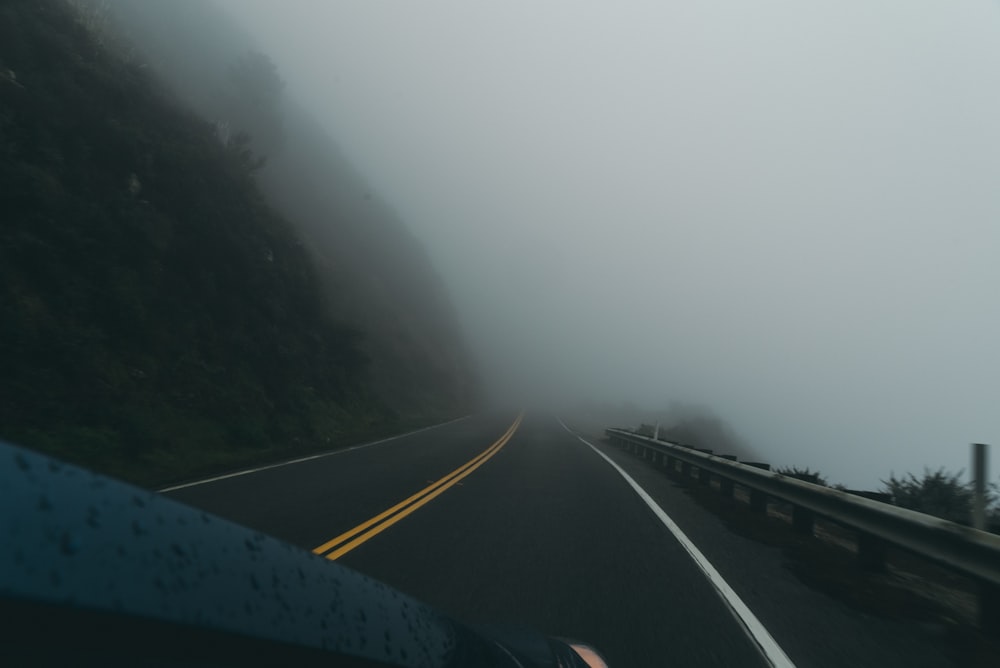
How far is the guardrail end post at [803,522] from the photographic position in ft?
30.8

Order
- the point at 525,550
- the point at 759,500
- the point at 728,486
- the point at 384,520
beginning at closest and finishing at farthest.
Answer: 1. the point at 525,550
2. the point at 384,520
3. the point at 759,500
4. the point at 728,486

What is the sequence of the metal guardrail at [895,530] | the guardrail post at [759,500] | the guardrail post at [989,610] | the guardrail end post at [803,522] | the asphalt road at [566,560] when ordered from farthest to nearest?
the guardrail post at [759,500], the guardrail end post at [803,522], the guardrail post at [989,610], the metal guardrail at [895,530], the asphalt road at [566,560]

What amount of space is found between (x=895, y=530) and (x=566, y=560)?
3.10 metres

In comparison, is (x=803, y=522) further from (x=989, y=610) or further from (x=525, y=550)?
(x=525, y=550)

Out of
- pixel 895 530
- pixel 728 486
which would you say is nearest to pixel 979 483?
pixel 895 530

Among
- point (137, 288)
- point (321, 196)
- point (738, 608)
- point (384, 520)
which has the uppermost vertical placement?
point (321, 196)

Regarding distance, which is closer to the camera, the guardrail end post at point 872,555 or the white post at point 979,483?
the white post at point 979,483

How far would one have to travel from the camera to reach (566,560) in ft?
22.6

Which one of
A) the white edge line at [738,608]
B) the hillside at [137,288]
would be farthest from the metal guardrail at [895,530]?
the hillside at [137,288]

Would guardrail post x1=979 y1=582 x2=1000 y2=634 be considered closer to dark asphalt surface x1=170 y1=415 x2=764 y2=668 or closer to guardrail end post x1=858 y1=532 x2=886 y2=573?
guardrail end post x1=858 y1=532 x2=886 y2=573

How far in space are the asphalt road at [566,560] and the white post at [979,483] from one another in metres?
1.14

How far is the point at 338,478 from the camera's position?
1237 centimetres

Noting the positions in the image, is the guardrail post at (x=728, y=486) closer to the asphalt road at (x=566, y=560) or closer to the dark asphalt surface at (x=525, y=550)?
the asphalt road at (x=566, y=560)

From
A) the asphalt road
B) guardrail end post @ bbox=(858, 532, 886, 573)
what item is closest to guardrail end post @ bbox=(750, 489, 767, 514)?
the asphalt road
